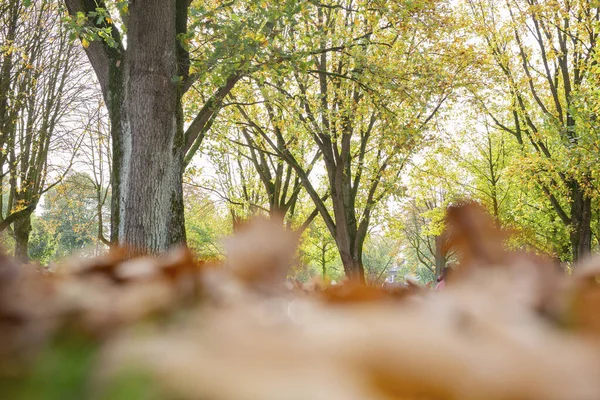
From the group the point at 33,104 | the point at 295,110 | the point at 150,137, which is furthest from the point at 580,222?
the point at 33,104

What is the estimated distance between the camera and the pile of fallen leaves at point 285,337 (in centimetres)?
19

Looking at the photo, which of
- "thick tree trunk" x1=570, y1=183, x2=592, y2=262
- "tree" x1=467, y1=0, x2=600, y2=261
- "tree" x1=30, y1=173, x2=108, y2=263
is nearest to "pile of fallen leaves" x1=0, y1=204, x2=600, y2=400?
"tree" x1=467, y1=0, x2=600, y2=261

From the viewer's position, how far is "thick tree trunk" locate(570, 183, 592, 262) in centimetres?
1655

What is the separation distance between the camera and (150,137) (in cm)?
691

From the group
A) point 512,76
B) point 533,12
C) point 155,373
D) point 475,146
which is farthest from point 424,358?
point 475,146

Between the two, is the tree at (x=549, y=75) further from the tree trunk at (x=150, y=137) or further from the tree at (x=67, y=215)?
the tree at (x=67, y=215)

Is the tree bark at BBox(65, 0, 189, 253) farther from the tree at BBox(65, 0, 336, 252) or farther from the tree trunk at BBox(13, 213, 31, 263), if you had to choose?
the tree trunk at BBox(13, 213, 31, 263)

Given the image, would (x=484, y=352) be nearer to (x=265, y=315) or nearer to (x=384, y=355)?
(x=384, y=355)

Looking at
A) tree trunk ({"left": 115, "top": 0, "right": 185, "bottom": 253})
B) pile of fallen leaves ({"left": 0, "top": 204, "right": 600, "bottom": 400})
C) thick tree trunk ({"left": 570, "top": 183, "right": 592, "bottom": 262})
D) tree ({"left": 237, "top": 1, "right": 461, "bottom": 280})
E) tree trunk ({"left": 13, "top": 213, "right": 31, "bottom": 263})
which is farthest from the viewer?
thick tree trunk ({"left": 570, "top": 183, "right": 592, "bottom": 262})

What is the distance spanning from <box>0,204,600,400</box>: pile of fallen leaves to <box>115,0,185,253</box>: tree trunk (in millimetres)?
6531

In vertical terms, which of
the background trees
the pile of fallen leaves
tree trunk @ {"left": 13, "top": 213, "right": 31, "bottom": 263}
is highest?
the background trees

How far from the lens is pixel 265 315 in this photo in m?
0.34

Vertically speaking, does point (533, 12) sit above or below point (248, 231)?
above

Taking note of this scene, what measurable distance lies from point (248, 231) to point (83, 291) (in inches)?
5.8
